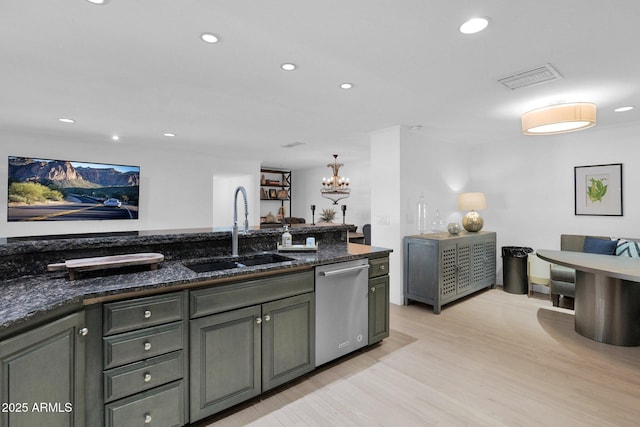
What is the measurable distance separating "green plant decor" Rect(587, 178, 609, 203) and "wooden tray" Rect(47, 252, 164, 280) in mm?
5167

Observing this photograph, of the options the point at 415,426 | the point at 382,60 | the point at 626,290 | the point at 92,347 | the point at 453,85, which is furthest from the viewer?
the point at 626,290

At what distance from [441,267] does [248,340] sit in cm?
270

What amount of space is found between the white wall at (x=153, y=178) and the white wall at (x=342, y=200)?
169 centimetres

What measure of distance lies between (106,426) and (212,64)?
7.48 feet

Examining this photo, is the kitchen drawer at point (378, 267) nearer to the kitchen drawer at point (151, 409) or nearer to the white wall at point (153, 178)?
the kitchen drawer at point (151, 409)

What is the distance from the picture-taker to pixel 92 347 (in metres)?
1.50

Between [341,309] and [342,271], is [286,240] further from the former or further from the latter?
[341,309]

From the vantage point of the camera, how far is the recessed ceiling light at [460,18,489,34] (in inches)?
69.8

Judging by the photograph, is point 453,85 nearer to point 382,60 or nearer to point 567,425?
point 382,60

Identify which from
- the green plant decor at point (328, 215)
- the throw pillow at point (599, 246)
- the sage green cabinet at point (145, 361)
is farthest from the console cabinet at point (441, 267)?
the green plant decor at point (328, 215)

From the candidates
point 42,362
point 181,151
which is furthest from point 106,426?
point 181,151

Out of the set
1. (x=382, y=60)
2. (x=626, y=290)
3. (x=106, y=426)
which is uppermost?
(x=382, y=60)

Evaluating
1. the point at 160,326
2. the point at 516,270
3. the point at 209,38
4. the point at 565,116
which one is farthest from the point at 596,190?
the point at 160,326

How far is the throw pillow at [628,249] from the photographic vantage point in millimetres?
3514
